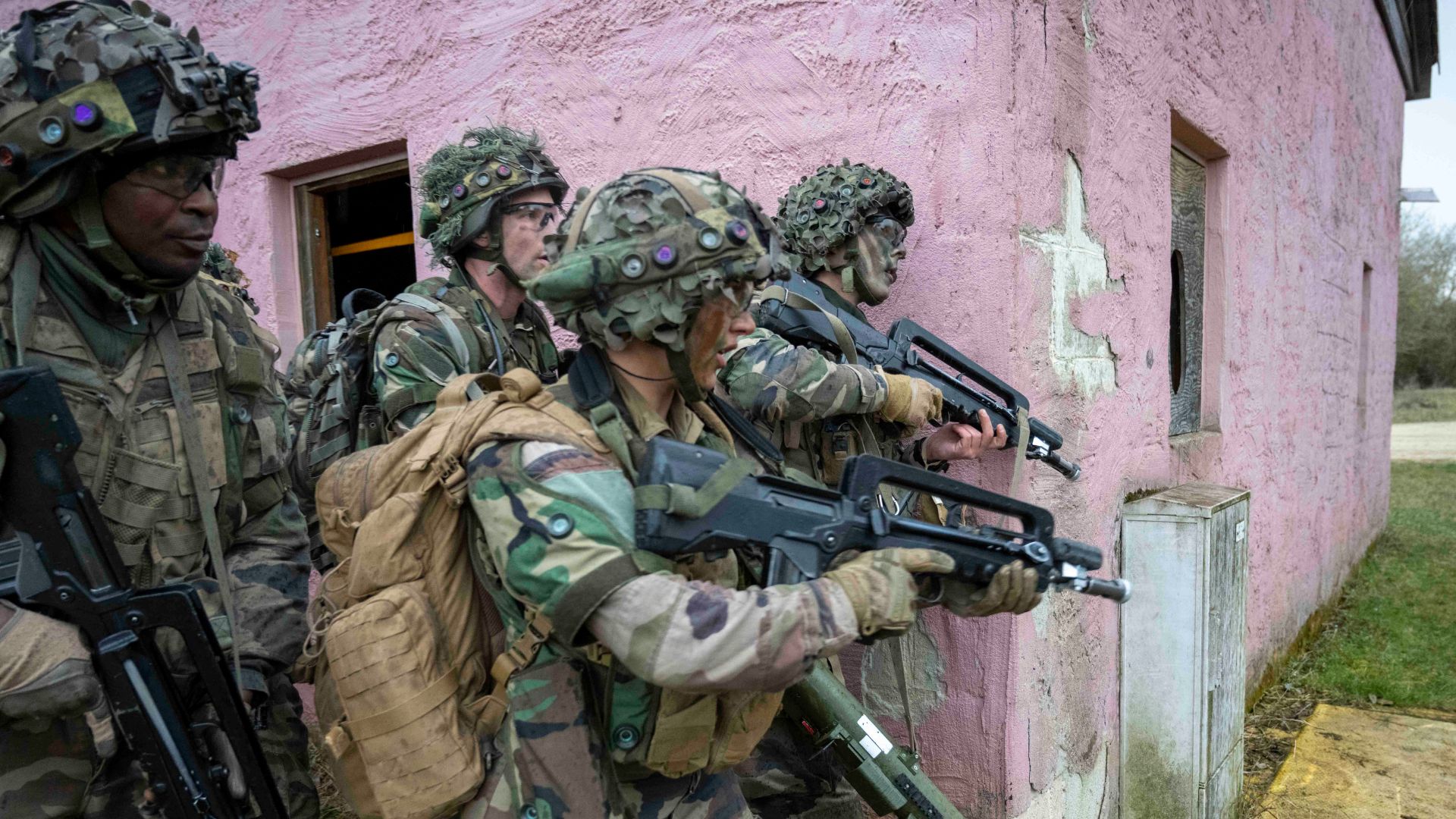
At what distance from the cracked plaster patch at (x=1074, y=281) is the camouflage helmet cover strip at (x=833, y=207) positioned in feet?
1.34

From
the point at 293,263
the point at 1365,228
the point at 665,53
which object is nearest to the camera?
the point at 665,53

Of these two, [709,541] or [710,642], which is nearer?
[710,642]

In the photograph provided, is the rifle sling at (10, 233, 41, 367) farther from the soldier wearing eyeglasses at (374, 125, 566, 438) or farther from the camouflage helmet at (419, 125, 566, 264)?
the camouflage helmet at (419, 125, 566, 264)

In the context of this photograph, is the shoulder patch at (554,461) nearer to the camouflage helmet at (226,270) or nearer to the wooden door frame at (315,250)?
the camouflage helmet at (226,270)

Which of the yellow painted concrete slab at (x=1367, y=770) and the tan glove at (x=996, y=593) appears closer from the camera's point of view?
the tan glove at (x=996, y=593)

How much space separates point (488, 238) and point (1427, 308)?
4053 centimetres

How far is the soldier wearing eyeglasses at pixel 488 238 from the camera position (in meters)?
2.57

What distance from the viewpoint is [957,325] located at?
2.76m

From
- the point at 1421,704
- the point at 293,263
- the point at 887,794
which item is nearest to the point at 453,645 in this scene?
the point at 887,794

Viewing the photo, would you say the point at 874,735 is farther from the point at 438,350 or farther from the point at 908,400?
the point at 438,350

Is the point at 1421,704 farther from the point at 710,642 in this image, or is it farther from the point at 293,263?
the point at 293,263

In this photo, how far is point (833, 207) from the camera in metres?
2.64

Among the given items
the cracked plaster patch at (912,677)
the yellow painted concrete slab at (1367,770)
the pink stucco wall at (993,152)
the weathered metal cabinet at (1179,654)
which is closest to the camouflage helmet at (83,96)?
the pink stucco wall at (993,152)

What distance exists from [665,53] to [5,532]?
2.42 meters
